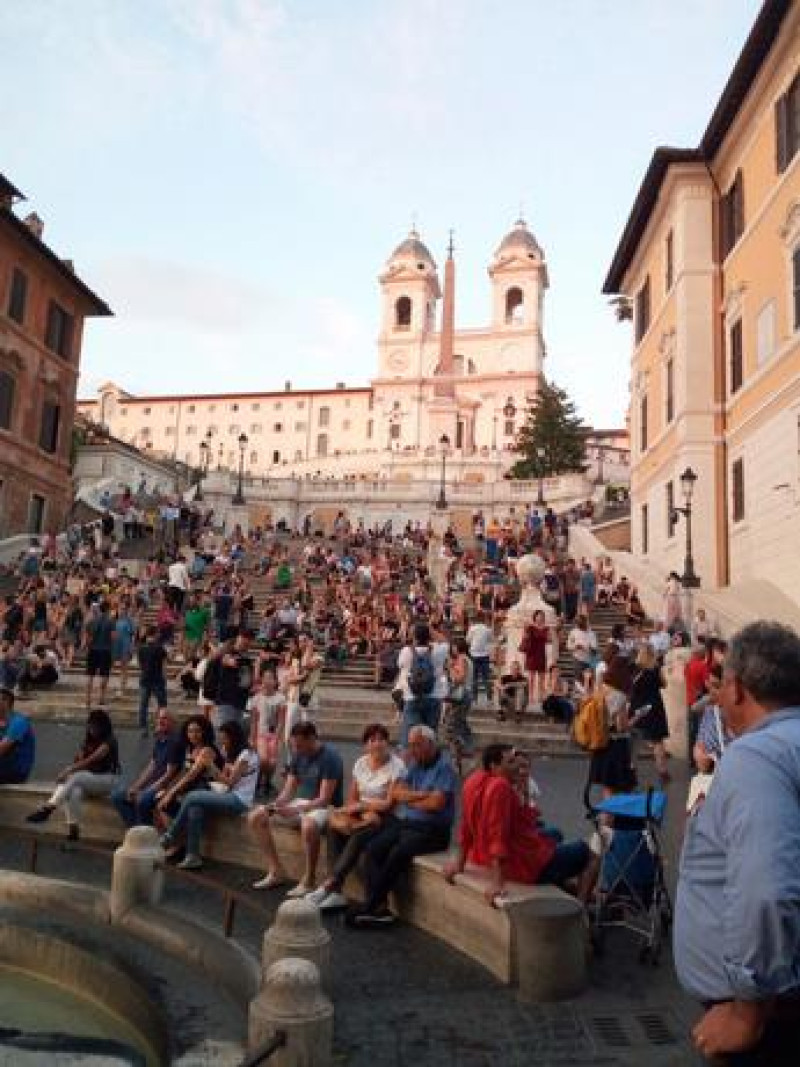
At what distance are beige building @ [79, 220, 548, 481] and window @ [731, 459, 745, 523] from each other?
68.3 metres

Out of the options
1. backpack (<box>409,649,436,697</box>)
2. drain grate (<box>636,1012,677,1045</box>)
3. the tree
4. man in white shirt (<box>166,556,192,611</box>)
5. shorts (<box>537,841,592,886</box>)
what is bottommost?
drain grate (<box>636,1012,677,1045</box>)

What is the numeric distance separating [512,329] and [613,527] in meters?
72.7

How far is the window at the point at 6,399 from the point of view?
111ft

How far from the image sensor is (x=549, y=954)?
5.34 meters

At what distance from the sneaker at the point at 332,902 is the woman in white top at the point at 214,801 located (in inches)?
59.8

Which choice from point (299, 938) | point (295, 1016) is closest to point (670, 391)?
point (299, 938)

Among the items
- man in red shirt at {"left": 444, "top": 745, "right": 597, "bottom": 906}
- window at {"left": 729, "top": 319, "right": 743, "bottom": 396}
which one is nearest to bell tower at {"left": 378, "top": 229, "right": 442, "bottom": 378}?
window at {"left": 729, "top": 319, "right": 743, "bottom": 396}

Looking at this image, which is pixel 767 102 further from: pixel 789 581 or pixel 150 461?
pixel 150 461

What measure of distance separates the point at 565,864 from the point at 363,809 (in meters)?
1.71

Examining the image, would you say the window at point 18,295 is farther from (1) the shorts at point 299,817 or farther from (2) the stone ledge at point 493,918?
(1) the shorts at point 299,817

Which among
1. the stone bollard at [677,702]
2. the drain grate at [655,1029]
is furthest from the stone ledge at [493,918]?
the stone bollard at [677,702]

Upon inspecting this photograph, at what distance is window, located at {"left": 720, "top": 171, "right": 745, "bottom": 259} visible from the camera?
2386cm

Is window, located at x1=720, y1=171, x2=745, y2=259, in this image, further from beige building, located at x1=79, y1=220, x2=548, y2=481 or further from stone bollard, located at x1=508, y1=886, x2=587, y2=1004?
beige building, located at x1=79, y1=220, x2=548, y2=481

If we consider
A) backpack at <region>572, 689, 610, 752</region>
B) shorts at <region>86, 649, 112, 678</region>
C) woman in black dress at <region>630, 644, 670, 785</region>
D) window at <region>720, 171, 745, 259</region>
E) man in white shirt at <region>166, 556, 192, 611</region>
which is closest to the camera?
backpack at <region>572, 689, 610, 752</region>
